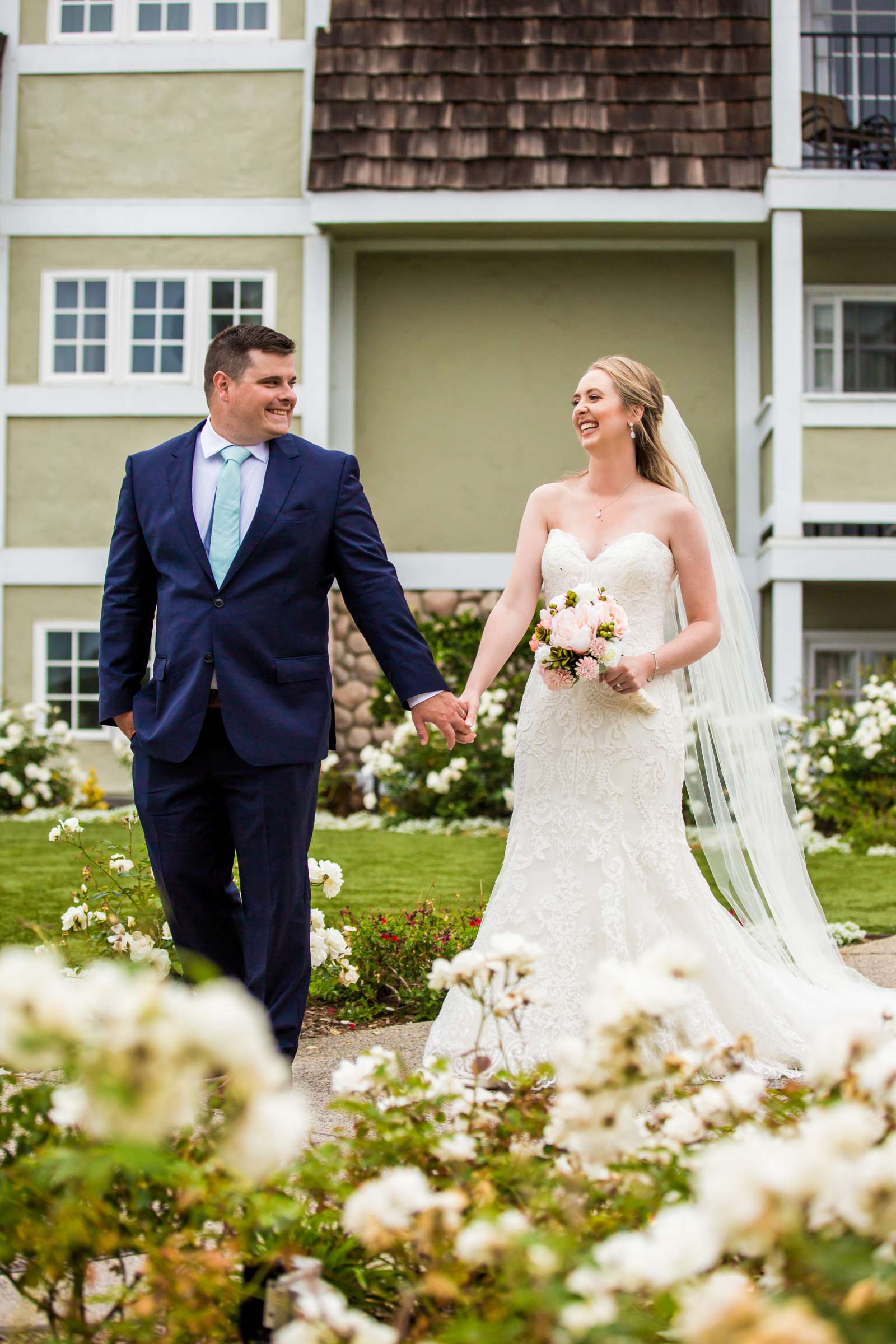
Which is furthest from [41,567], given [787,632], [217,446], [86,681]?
[217,446]

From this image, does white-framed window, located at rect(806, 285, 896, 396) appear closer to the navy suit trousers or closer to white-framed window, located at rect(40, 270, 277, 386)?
white-framed window, located at rect(40, 270, 277, 386)

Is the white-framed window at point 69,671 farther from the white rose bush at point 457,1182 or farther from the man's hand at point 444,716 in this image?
the white rose bush at point 457,1182

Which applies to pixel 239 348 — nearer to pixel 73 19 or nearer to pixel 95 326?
pixel 95 326

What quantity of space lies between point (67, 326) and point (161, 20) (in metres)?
3.12

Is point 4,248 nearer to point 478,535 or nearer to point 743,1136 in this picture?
point 478,535

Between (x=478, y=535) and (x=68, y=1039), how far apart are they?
11925 mm

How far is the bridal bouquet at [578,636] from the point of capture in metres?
3.87

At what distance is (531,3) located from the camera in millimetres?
12086

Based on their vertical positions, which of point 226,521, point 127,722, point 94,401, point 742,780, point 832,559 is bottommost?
point 742,780

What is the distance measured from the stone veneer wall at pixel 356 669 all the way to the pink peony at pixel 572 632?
27.5 feet

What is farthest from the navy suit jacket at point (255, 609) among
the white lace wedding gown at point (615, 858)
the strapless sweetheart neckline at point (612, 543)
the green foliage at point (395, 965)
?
the green foliage at point (395, 965)

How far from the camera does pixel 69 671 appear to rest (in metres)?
12.5

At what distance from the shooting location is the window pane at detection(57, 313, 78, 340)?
12.6 meters

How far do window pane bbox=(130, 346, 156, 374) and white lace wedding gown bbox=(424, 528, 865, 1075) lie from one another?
9.26 metres
